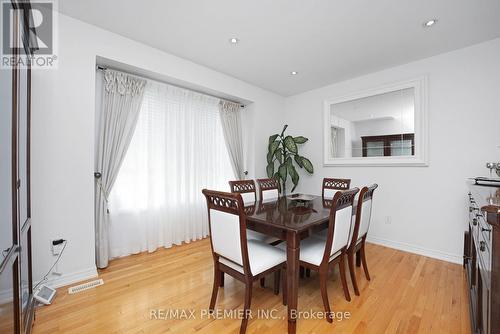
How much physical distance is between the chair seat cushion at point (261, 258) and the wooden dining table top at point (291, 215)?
0.78 feet

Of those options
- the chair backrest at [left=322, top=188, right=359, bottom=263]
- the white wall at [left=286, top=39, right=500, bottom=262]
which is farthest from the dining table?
the white wall at [left=286, top=39, right=500, bottom=262]

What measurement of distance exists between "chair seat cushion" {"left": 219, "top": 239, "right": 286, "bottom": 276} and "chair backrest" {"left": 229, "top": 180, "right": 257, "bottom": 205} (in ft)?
2.82

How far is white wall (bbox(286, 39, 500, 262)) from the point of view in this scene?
239 cm

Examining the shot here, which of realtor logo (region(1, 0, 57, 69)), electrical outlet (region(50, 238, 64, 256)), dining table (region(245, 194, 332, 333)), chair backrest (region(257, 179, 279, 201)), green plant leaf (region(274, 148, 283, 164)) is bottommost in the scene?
electrical outlet (region(50, 238, 64, 256))

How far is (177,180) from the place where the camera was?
3.06 metres

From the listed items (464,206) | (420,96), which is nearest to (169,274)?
(464,206)

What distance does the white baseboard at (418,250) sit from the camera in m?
2.56

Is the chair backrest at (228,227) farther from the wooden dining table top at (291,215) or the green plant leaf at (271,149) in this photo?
the green plant leaf at (271,149)

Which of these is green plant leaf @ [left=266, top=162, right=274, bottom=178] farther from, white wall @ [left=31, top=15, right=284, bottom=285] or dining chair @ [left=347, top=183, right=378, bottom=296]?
white wall @ [left=31, top=15, right=284, bottom=285]

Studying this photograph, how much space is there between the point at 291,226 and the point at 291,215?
345mm

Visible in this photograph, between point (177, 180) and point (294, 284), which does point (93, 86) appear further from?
point (294, 284)

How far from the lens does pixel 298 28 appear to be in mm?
2195

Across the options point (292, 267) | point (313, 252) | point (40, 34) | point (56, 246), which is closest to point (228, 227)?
point (292, 267)

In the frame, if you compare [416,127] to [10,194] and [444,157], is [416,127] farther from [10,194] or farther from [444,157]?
[10,194]
